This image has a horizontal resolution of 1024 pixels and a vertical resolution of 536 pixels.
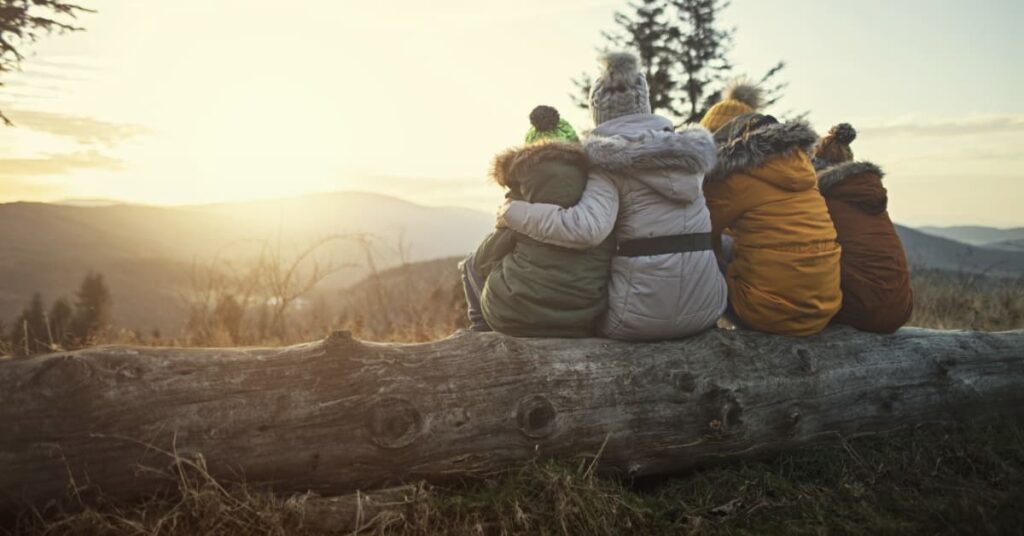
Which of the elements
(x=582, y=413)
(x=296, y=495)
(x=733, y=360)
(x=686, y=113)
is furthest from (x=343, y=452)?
(x=686, y=113)

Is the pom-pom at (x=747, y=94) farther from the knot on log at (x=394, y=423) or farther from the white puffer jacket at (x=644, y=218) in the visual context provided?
the knot on log at (x=394, y=423)

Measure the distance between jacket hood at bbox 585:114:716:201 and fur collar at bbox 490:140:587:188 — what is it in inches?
3.1

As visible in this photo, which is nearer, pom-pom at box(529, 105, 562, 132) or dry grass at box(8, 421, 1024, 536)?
dry grass at box(8, 421, 1024, 536)

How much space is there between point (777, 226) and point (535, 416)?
1.93 m

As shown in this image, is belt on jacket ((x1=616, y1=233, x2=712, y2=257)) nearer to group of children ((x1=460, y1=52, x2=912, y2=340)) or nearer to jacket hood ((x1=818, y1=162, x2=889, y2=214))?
group of children ((x1=460, y1=52, x2=912, y2=340))

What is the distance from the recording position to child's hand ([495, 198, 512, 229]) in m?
3.84

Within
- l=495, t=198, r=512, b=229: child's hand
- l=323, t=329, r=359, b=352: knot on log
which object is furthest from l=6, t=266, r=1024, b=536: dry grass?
l=495, t=198, r=512, b=229: child's hand

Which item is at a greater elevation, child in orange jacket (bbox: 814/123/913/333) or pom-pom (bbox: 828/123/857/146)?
pom-pom (bbox: 828/123/857/146)

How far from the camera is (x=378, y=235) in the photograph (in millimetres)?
8297

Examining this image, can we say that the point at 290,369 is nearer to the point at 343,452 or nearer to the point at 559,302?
the point at 343,452

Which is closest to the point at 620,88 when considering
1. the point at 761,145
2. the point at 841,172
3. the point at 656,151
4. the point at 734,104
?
the point at 656,151

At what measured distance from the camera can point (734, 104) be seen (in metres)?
4.54

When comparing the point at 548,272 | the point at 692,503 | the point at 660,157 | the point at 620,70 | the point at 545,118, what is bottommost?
the point at 692,503

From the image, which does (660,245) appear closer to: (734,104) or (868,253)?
(734,104)
